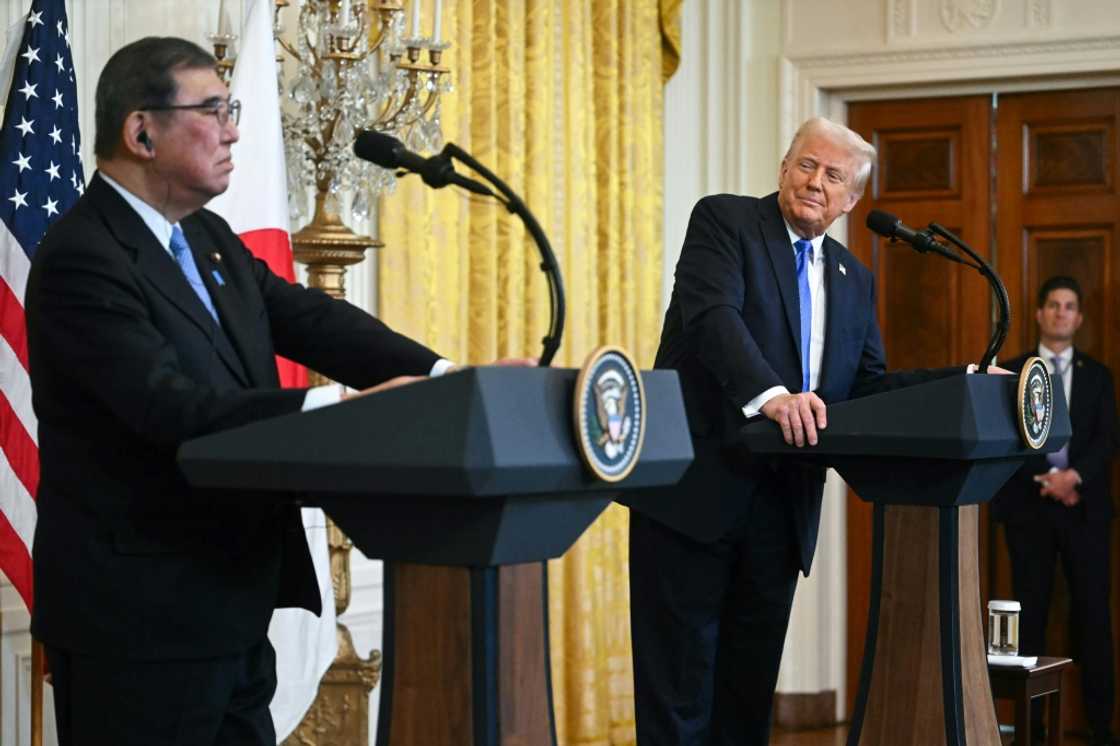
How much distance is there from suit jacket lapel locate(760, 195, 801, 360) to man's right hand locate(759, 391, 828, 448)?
386 millimetres

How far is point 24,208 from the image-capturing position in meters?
3.43

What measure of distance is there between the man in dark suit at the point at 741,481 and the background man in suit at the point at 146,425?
106 cm

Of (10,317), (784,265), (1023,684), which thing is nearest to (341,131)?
(10,317)

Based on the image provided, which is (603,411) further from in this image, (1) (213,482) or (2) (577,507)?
(1) (213,482)

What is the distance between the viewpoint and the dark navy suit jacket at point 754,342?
3191 millimetres

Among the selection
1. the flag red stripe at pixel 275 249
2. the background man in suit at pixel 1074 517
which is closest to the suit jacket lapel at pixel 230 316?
the flag red stripe at pixel 275 249

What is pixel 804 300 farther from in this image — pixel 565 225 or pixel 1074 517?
pixel 1074 517

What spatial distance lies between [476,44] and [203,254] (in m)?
3.06

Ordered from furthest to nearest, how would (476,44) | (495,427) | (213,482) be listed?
(476,44) → (213,482) → (495,427)

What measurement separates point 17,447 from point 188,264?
135cm

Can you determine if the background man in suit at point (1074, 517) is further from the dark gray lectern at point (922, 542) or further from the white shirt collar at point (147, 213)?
the white shirt collar at point (147, 213)

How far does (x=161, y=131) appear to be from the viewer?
219 cm

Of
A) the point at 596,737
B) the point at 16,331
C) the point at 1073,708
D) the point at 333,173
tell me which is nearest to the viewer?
the point at 16,331

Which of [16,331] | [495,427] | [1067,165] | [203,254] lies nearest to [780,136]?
[1067,165]
